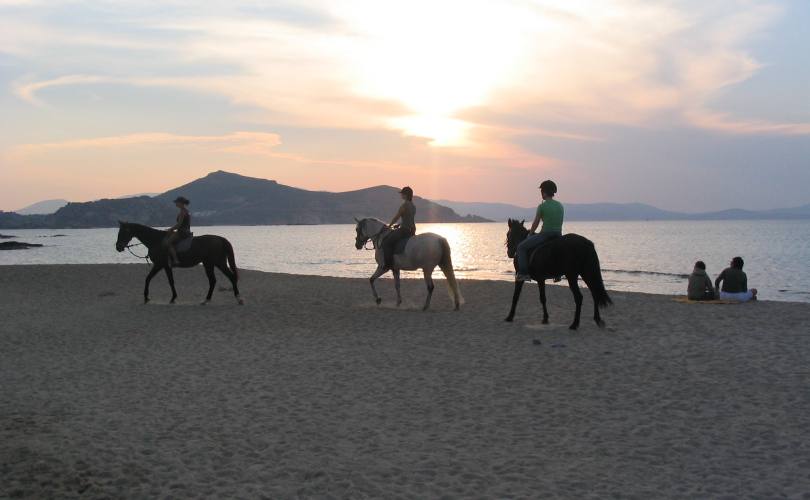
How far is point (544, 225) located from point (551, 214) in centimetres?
41

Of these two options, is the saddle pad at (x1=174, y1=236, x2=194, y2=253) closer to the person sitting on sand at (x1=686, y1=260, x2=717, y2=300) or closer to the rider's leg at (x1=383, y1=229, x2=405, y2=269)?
the rider's leg at (x1=383, y1=229, x2=405, y2=269)

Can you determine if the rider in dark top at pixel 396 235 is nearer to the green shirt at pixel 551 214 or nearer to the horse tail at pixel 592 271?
the green shirt at pixel 551 214

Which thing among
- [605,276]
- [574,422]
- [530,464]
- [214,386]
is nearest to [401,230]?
[214,386]

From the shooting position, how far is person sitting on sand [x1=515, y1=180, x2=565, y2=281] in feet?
46.9

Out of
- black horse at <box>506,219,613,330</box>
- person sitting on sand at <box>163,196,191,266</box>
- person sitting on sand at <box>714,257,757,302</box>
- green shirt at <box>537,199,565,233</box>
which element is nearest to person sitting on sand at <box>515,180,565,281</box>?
green shirt at <box>537,199,565,233</box>

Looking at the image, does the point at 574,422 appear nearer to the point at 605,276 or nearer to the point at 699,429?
the point at 699,429

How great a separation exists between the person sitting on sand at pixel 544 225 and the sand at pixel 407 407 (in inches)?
60.3

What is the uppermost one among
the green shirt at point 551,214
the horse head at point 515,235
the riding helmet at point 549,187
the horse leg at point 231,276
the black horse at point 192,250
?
the riding helmet at point 549,187

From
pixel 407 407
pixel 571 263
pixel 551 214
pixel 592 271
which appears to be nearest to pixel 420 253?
pixel 551 214

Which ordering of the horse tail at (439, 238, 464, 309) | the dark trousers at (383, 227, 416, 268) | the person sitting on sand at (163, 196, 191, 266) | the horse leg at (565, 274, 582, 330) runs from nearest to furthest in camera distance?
the horse leg at (565, 274, 582, 330)
the horse tail at (439, 238, 464, 309)
the dark trousers at (383, 227, 416, 268)
the person sitting on sand at (163, 196, 191, 266)

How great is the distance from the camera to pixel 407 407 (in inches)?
335

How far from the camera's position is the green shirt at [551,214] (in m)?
14.3

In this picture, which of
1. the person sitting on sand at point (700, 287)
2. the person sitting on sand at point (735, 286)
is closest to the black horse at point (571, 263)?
the person sitting on sand at point (700, 287)

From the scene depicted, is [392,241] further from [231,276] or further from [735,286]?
[735,286]
